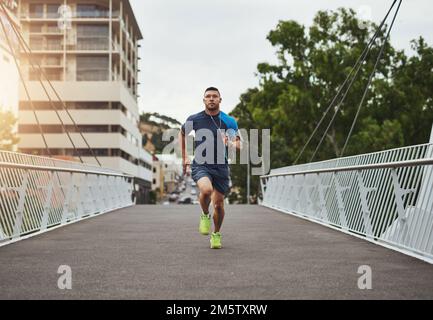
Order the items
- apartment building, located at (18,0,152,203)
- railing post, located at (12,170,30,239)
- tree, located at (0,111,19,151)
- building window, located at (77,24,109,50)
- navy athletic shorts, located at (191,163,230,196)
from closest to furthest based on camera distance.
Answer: navy athletic shorts, located at (191,163,230,196) < railing post, located at (12,170,30,239) < tree, located at (0,111,19,151) < apartment building, located at (18,0,152,203) < building window, located at (77,24,109,50)

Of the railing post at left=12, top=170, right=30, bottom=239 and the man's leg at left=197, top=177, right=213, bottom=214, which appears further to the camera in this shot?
the railing post at left=12, top=170, right=30, bottom=239

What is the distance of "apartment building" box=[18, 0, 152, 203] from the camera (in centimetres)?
6397

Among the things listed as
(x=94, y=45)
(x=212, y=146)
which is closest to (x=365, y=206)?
(x=212, y=146)

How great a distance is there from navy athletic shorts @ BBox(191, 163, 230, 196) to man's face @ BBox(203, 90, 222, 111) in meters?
0.70

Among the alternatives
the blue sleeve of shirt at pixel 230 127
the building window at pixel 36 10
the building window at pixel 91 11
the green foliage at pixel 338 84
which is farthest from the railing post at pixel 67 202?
the building window at pixel 36 10

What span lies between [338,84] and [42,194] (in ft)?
94.7

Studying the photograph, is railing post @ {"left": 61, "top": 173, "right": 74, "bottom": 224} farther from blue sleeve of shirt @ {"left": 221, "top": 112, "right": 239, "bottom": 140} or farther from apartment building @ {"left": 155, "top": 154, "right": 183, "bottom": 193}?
apartment building @ {"left": 155, "top": 154, "right": 183, "bottom": 193}

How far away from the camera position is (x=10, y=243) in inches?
321

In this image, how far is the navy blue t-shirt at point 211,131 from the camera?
7.32 meters

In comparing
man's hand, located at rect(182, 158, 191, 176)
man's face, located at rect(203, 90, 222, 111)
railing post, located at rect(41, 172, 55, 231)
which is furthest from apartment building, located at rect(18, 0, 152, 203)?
man's face, located at rect(203, 90, 222, 111)

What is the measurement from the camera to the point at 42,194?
34.5ft

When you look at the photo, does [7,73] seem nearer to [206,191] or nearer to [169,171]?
[206,191]

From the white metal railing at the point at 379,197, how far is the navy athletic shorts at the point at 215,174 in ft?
6.27

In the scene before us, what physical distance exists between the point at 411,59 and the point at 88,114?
36163 millimetres
